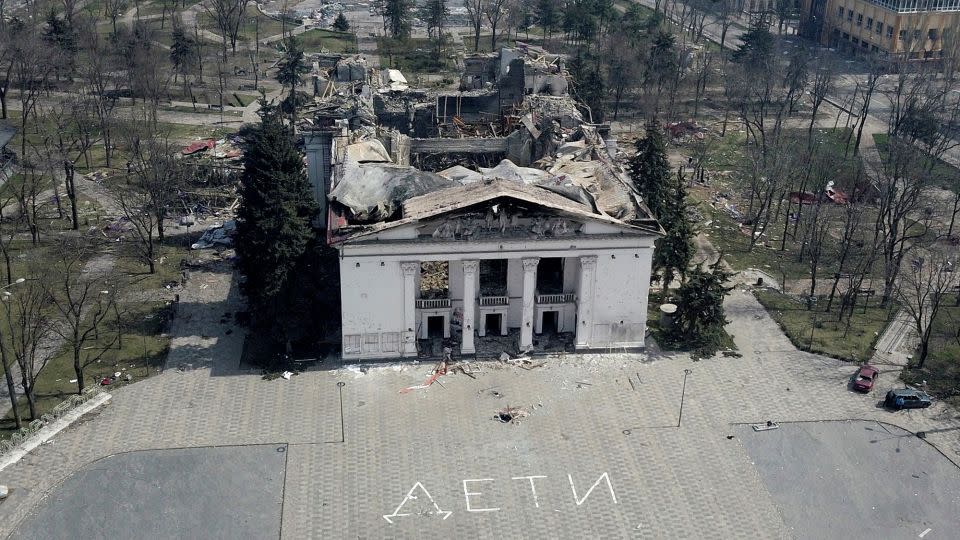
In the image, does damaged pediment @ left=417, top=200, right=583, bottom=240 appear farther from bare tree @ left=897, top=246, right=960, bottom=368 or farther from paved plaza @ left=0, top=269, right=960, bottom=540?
bare tree @ left=897, top=246, right=960, bottom=368

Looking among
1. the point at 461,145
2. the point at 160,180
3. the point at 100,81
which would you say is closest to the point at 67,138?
the point at 100,81

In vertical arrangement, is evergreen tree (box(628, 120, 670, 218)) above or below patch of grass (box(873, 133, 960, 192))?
above

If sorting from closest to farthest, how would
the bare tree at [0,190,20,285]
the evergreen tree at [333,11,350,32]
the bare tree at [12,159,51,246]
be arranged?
the bare tree at [0,190,20,285] < the bare tree at [12,159,51,246] < the evergreen tree at [333,11,350,32]

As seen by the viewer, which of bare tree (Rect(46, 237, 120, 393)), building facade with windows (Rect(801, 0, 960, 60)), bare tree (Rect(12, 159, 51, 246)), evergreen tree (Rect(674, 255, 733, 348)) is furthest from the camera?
building facade with windows (Rect(801, 0, 960, 60))

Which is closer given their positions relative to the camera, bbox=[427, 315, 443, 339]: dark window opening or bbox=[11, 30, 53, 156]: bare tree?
bbox=[427, 315, 443, 339]: dark window opening

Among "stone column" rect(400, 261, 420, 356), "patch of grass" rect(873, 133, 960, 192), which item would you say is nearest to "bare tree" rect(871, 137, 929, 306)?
"patch of grass" rect(873, 133, 960, 192)

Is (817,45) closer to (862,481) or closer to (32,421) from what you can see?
(862,481)

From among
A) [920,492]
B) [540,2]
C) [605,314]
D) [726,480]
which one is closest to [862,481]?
[920,492]

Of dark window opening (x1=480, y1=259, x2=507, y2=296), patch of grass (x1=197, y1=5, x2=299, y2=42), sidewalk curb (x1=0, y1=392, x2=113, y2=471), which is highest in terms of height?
patch of grass (x1=197, y1=5, x2=299, y2=42)
